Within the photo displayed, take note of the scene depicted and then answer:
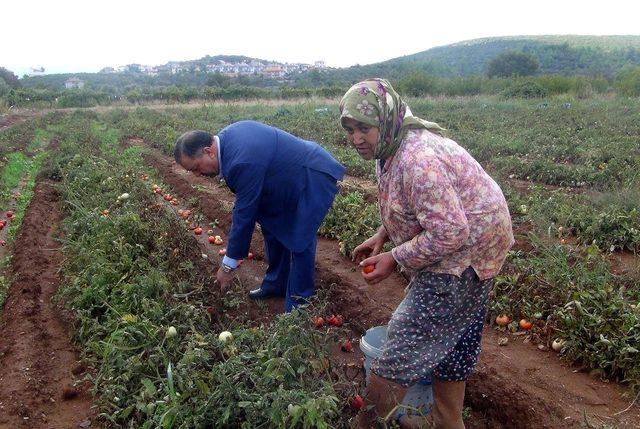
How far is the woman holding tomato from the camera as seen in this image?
180cm

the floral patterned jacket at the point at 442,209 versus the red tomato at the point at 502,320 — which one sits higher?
the floral patterned jacket at the point at 442,209

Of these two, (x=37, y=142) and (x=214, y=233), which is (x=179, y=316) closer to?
(x=214, y=233)

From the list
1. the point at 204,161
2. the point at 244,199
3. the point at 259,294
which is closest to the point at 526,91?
the point at 259,294

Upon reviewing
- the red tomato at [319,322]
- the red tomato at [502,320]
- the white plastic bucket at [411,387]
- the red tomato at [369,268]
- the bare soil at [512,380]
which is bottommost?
the bare soil at [512,380]

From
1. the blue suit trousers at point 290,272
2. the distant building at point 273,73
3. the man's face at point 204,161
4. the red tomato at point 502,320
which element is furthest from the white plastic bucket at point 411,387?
the distant building at point 273,73

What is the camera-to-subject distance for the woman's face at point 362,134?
1.90m

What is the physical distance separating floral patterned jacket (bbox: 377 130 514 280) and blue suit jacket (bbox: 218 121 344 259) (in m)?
1.22

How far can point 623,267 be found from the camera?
4.18 metres

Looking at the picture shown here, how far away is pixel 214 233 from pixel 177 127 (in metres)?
10.0

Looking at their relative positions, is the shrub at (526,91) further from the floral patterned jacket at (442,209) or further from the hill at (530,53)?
the floral patterned jacket at (442,209)

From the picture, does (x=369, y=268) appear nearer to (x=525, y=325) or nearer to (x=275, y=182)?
(x=275, y=182)

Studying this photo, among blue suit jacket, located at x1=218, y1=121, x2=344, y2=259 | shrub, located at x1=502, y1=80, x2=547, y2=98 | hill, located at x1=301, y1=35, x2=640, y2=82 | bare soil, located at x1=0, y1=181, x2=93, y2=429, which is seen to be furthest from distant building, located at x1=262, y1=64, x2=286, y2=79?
blue suit jacket, located at x1=218, y1=121, x2=344, y2=259

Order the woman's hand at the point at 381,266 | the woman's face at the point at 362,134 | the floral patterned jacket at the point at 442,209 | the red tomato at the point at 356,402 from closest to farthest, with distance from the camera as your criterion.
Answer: the floral patterned jacket at the point at 442,209
the woman's face at the point at 362,134
the woman's hand at the point at 381,266
the red tomato at the point at 356,402

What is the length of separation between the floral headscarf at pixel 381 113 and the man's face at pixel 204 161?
1310mm
